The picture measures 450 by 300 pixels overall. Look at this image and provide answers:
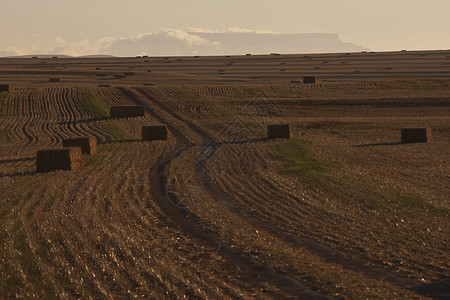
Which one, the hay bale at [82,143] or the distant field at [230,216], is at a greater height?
the hay bale at [82,143]

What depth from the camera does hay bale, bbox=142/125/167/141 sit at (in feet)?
137

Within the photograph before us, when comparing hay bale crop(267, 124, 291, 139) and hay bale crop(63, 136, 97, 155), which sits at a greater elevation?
hay bale crop(63, 136, 97, 155)

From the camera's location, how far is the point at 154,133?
137ft

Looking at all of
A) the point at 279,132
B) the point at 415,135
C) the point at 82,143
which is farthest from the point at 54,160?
the point at 415,135

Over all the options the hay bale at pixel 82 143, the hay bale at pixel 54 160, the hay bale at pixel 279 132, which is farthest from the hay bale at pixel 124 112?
the hay bale at pixel 54 160

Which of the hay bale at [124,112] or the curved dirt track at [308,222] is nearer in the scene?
the curved dirt track at [308,222]

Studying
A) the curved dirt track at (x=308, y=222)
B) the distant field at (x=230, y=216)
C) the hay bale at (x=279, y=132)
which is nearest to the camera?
the distant field at (x=230, y=216)

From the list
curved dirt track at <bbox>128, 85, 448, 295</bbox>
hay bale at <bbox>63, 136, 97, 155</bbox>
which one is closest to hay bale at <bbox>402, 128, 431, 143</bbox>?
curved dirt track at <bbox>128, 85, 448, 295</bbox>

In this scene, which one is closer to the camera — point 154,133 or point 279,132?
point 279,132

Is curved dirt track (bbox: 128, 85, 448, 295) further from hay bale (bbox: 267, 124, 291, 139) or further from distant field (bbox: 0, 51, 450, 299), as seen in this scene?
hay bale (bbox: 267, 124, 291, 139)

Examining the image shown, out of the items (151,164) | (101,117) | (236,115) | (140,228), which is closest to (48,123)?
(101,117)

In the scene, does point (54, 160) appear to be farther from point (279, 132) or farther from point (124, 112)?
point (124, 112)

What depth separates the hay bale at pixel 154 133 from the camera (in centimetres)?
4181

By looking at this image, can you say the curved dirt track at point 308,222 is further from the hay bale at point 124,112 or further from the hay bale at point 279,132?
the hay bale at point 124,112
